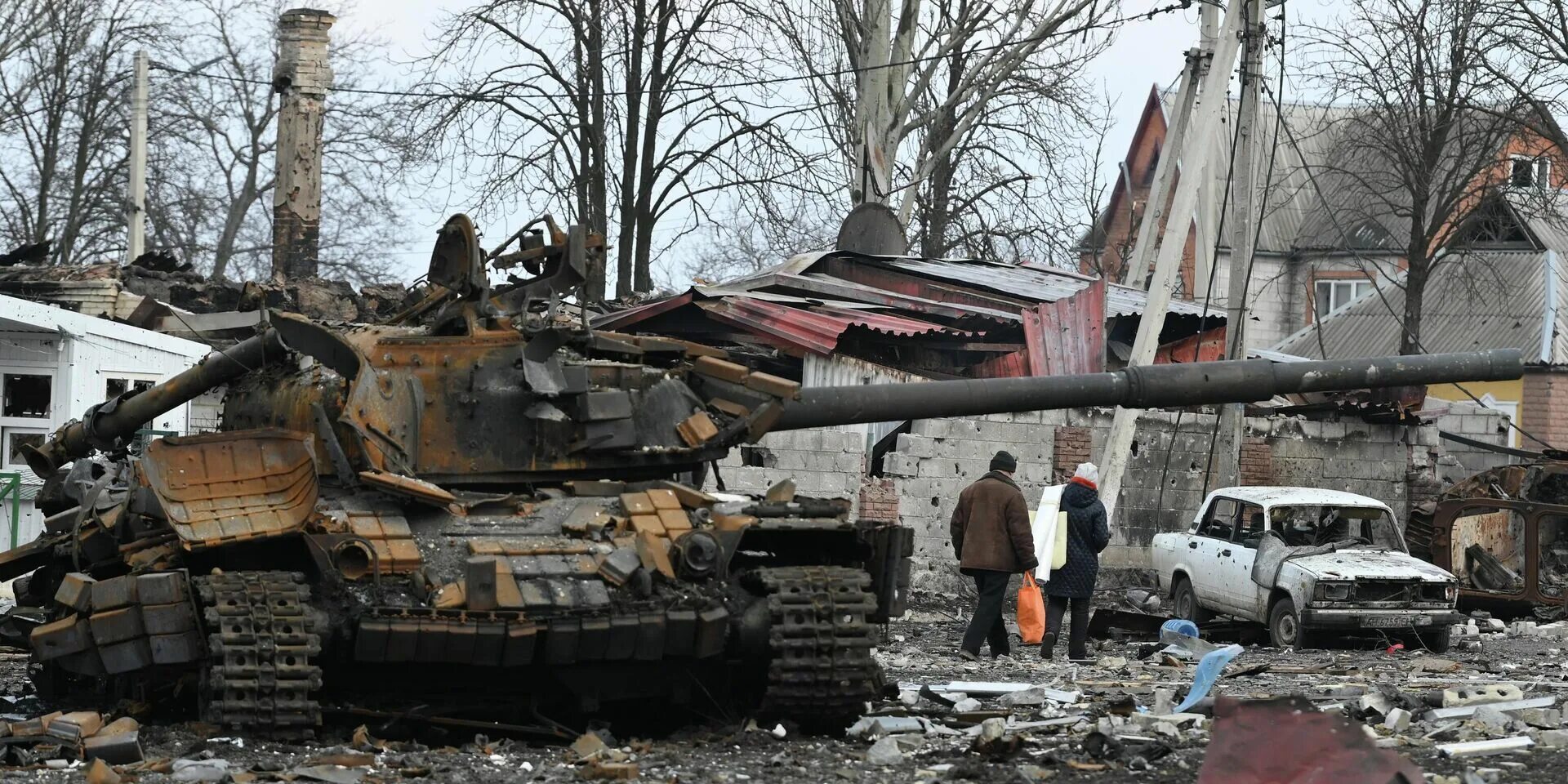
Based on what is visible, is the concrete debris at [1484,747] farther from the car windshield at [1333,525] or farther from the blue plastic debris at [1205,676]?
the car windshield at [1333,525]

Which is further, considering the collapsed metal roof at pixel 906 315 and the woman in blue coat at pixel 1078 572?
the collapsed metal roof at pixel 906 315

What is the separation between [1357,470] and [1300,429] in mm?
957

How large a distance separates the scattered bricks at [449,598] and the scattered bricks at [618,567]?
611mm

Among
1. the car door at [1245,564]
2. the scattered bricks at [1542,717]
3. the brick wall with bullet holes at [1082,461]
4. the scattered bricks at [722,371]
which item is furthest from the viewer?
the brick wall with bullet holes at [1082,461]

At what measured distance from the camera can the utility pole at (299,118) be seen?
84.9 feet

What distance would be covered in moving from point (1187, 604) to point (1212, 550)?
68cm

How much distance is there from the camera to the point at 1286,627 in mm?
15461

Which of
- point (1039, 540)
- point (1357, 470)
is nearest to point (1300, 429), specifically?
point (1357, 470)

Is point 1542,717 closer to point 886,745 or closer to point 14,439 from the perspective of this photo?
point 886,745

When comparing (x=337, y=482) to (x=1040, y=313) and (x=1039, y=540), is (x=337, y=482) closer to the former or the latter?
(x=1039, y=540)

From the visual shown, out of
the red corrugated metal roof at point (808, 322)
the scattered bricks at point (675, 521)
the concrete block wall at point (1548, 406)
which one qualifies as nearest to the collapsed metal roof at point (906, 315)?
the red corrugated metal roof at point (808, 322)

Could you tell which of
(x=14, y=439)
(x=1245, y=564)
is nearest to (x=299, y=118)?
(x=14, y=439)

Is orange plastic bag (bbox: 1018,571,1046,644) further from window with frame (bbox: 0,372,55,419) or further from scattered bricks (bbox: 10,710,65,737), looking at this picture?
window with frame (bbox: 0,372,55,419)

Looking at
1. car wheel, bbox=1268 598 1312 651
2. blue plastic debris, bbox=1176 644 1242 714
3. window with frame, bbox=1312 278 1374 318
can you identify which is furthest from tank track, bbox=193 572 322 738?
window with frame, bbox=1312 278 1374 318
